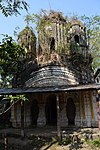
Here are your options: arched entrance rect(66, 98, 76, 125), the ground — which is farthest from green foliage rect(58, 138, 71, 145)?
arched entrance rect(66, 98, 76, 125)

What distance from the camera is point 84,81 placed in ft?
62.6

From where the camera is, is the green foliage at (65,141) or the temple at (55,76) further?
the temple at (55,76)

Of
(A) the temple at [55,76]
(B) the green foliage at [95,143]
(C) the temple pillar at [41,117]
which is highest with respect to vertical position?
(A) the temple at [55,76]

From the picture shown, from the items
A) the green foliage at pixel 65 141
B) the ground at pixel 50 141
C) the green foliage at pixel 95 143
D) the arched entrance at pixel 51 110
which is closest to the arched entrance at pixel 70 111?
the arched entrance at pixel 51 110

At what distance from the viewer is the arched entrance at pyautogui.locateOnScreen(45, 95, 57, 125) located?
18.5m

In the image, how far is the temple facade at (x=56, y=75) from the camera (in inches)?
672

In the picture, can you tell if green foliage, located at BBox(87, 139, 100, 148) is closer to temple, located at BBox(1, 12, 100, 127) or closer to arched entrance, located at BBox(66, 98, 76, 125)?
temple, located at BBox(1, 12, 100, 127)

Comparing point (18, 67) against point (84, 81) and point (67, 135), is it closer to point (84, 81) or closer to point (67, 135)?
point (84, 81)

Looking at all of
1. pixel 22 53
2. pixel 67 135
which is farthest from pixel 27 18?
pixel 22 53

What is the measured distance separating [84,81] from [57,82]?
253 cm

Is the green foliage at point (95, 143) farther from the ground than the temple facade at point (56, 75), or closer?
closer

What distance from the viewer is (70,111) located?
18.2m

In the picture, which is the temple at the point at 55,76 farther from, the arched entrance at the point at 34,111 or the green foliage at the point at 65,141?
the green foliage at the point at 65,141

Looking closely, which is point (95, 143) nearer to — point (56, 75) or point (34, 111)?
point (56, 75)
